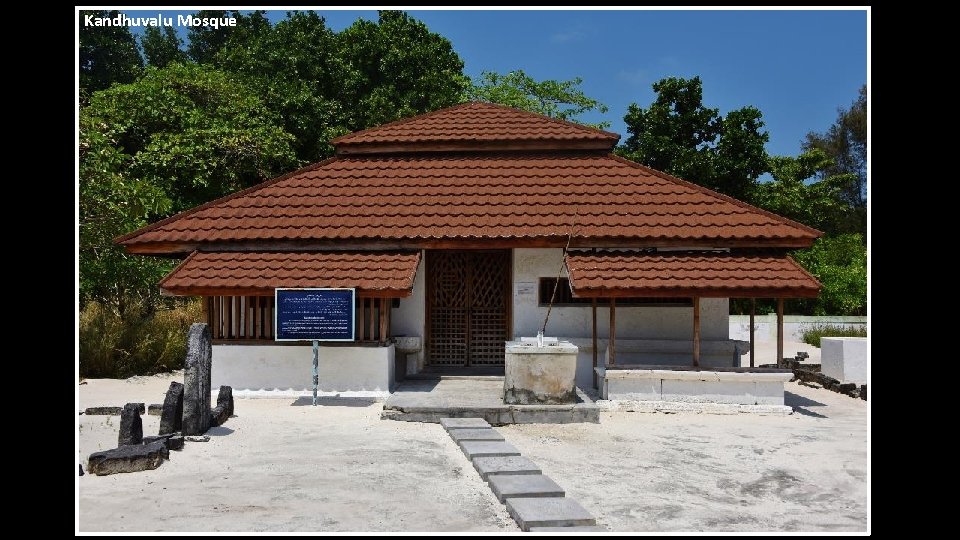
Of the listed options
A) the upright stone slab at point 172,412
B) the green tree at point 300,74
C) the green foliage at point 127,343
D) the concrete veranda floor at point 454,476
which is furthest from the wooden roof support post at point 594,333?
the green tree at point 300,74

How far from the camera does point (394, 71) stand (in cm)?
3111

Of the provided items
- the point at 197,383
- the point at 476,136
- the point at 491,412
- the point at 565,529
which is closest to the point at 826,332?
the point at 476,136

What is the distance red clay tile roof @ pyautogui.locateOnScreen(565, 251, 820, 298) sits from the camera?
457 inches

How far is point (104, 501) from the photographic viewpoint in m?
6.15

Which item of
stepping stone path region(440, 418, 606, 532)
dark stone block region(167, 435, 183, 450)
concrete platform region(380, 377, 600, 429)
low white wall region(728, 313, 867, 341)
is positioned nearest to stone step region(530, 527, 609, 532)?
stepping stone path region(440, 418, 606, 532)

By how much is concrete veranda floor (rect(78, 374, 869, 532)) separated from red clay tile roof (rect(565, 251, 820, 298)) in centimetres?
189

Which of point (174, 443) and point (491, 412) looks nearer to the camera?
point (174, 443)

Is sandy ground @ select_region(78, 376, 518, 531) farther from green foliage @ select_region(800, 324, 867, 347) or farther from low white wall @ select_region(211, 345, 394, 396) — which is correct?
green foliage @ select_region(800, 324, 867, 347)

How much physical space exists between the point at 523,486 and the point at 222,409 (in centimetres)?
520

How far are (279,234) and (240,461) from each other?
5.84 metres

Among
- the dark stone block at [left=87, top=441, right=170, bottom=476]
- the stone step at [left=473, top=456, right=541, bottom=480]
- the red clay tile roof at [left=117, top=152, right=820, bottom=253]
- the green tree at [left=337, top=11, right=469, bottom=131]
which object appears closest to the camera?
the stone step at [left=473, top=456, right=541, bottom=480]

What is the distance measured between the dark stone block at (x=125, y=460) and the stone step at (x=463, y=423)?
3525mm

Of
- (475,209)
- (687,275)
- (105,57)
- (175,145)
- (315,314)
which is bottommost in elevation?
(315,314)

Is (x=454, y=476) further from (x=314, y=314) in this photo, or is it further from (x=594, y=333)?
(x=594, y=333)
